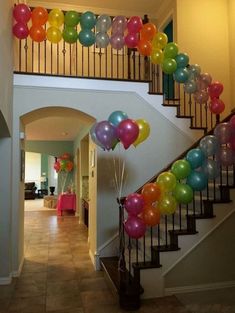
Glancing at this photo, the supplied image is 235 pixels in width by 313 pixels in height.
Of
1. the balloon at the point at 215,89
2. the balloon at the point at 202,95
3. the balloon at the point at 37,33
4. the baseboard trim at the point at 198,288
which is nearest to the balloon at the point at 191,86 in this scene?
the balloon at the point at 202,95

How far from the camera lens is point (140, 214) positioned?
3.43 m

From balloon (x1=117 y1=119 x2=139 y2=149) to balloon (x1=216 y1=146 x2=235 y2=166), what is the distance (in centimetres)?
113

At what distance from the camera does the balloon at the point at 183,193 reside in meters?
3.52

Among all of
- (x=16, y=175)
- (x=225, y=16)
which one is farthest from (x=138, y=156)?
(x=225, y=16)

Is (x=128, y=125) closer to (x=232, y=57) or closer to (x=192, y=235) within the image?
(x=192, y=235)

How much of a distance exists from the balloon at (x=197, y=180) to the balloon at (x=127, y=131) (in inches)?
35.5

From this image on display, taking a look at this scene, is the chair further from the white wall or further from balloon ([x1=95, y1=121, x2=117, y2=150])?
balloon ([x1=95, y1=121, x2=117, y2=150])

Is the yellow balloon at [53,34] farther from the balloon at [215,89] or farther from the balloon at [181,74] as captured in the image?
the balloon at [215,89]

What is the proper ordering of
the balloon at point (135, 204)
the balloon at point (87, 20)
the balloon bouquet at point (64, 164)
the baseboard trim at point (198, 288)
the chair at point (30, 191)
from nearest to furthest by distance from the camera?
the balloon at point (135, 204) < the baseboard trim at point (198, 288) < the balloon at point (87, 20) < the balloon bouquet at point (64, 164) < the chair at point (30, 191)

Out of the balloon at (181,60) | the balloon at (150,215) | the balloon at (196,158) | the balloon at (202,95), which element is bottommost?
the balloon at (150,215)

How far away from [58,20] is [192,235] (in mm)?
3668

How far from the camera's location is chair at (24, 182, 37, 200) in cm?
1576

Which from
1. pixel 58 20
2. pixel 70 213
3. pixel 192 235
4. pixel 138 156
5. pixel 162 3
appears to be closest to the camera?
pixel 192 235

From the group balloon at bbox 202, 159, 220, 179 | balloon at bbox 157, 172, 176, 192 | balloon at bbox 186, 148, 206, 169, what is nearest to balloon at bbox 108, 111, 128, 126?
balloon at bbox 157, 172, 176, 192
